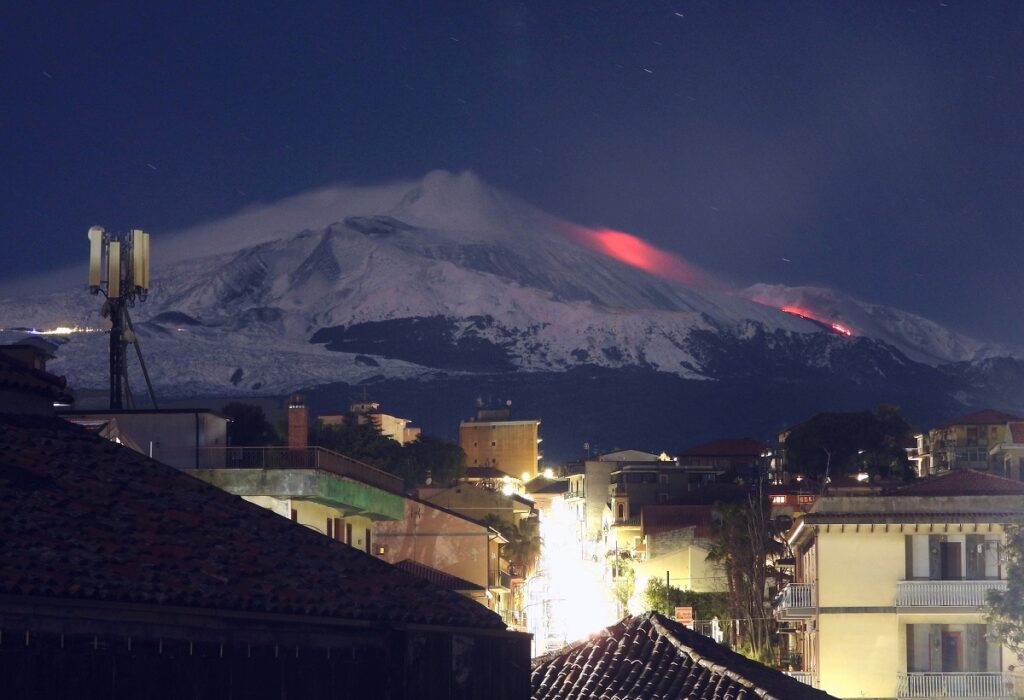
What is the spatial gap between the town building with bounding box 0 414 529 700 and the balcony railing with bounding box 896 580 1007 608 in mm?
33306

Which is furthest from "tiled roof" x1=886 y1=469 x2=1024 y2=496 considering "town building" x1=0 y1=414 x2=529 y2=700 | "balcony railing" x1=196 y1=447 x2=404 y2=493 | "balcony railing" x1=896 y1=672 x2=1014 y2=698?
"town building" x1=0 y1=414 x2=529 y2=700

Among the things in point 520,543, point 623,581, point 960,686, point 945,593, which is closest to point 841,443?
point 520,543

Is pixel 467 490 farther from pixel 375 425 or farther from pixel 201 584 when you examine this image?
pixel 201 584

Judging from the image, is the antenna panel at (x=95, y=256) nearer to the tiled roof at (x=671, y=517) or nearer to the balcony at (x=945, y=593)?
the balcony at (x=945, y=593)

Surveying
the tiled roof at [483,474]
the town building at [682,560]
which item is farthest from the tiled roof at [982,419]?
the town building at [682,560]

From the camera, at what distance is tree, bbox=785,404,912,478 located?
161000 mm

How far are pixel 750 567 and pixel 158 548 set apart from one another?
6540 centimetres

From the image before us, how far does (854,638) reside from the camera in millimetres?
55719

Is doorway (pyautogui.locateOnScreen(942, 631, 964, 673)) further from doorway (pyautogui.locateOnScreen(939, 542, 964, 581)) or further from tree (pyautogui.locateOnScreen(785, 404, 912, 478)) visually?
tree (pyautogui.locateOnScreen(785, 404, 912, 478))

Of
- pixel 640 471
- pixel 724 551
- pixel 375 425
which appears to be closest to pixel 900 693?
pixel 724 551

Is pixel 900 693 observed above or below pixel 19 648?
below

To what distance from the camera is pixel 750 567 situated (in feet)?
271

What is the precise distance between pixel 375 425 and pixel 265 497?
5563 inches

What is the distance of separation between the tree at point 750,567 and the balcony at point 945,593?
65.0ft
